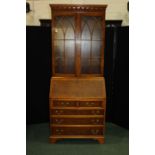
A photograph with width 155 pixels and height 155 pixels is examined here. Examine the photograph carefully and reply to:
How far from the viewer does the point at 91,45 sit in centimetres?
399

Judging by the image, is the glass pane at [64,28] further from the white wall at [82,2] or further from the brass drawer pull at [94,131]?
the brass drawer pull at [94,131]

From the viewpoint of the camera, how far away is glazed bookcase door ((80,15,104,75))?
155 inches

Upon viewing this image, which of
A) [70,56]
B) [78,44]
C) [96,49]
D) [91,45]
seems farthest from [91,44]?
[70,56]

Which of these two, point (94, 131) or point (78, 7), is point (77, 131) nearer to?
point (94, 131)

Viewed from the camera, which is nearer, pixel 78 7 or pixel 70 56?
pixel 78 7

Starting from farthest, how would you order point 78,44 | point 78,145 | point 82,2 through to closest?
1. point 82,2
2. point 78,44
3. point 78,145

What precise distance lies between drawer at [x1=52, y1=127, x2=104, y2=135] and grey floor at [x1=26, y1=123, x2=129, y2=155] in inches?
6.4

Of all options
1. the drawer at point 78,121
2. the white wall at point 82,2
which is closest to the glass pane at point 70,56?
the drawer at point 78,121

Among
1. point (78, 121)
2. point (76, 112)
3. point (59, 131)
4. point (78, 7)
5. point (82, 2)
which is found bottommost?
point (59, 131)

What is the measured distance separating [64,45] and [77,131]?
1.41 m

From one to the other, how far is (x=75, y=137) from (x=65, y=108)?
19.0 inches
